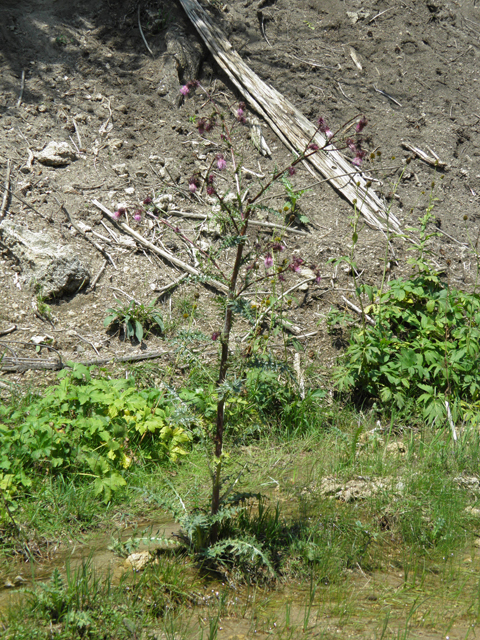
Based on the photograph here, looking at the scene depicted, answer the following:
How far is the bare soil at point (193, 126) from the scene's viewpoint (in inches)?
201

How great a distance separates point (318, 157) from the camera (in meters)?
6.18

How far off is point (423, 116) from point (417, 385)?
430cm

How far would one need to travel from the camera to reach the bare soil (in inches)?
201

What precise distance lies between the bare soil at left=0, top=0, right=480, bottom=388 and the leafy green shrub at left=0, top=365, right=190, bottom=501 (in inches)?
35.3

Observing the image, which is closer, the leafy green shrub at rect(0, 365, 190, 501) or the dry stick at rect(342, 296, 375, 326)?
the leafy green shrub at rect(0, 365, 190, 501)

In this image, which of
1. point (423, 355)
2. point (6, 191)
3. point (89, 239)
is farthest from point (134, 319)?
point (423, 355)

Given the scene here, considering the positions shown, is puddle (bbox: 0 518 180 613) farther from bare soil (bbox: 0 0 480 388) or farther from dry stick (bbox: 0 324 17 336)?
dry stick (bbox: 0 324 17 336)

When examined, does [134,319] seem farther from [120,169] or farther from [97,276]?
[120,169]

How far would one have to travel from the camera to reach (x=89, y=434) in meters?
3.41

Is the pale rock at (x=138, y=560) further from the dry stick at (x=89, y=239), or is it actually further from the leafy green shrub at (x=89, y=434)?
the dry stick at (x=89, y=239)

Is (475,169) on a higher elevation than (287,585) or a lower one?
higher

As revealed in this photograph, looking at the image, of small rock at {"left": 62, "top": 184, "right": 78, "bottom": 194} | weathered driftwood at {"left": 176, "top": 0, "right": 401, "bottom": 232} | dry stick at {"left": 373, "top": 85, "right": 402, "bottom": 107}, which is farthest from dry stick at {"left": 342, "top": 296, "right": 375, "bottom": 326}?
dry stick at {"left": 373, "top": 85, "right": 402, "bottom": 107}

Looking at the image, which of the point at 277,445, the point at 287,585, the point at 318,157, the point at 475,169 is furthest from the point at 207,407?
the point at 475,169

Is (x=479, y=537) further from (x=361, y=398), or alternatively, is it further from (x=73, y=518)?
(x=73, y=518)
